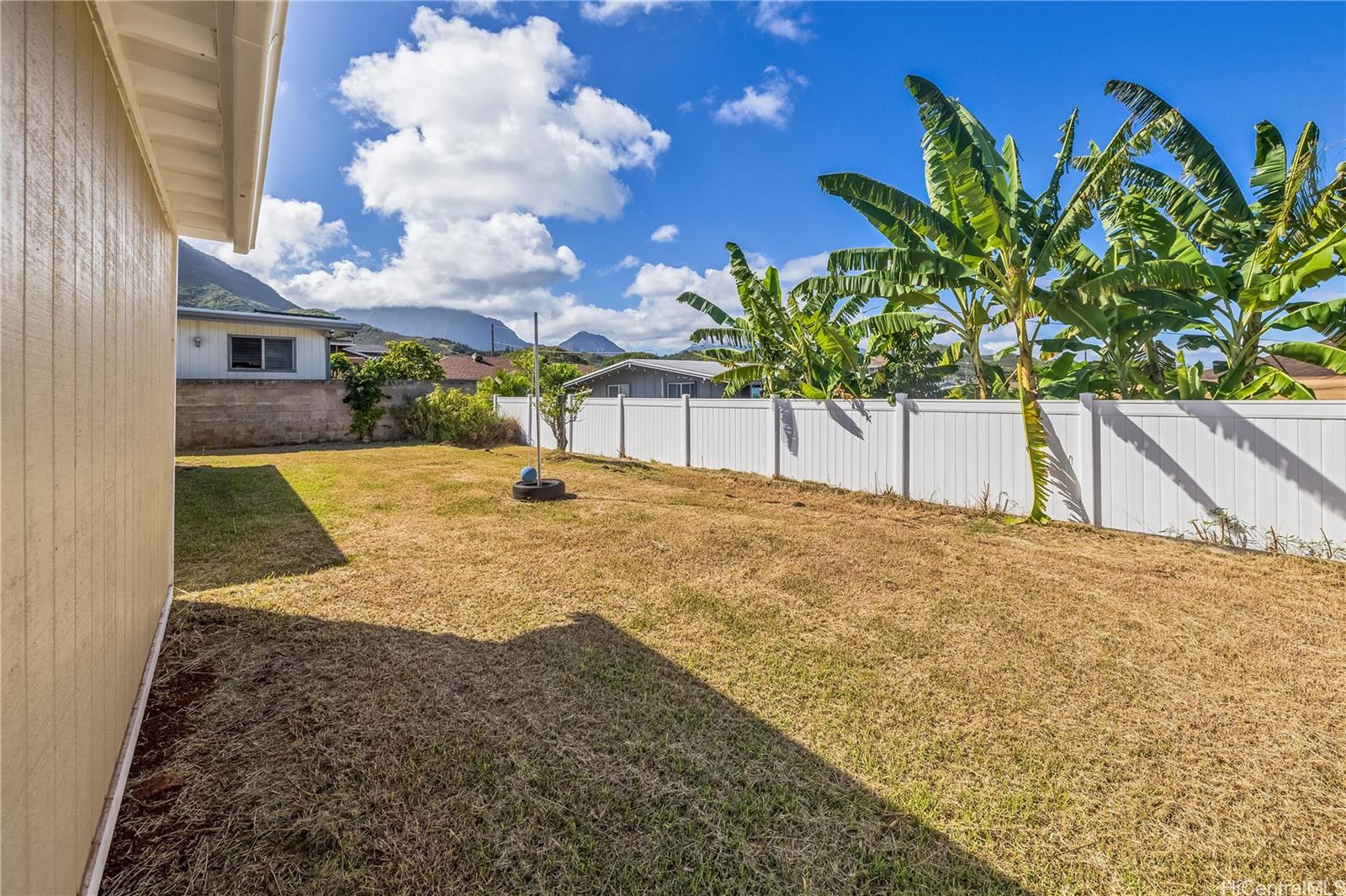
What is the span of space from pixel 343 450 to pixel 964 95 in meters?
15.6

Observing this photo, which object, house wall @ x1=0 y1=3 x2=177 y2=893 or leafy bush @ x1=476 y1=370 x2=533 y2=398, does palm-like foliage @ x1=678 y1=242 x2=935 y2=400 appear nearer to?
house wall @ x1=0 y1=3 x2=177 y2=893

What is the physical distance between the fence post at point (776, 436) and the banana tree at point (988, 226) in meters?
2.71

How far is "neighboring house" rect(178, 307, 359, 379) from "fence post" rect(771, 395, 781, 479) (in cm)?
1466

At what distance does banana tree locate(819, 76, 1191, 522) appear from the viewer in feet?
20.5

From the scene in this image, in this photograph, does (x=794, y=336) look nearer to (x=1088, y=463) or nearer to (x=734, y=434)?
(x=734, y=434)

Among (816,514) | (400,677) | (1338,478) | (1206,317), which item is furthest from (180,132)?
(1206,317)

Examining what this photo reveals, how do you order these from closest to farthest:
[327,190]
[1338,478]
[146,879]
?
[146,879] < [1338,478] < [327,190]

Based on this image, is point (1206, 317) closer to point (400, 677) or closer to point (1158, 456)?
point (1158, 456)

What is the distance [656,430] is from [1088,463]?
827 centimetres

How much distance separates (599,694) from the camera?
113 inches

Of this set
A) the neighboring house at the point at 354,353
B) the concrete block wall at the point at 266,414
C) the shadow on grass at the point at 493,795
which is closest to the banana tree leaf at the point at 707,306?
the shadow on grass at the point at 493,795

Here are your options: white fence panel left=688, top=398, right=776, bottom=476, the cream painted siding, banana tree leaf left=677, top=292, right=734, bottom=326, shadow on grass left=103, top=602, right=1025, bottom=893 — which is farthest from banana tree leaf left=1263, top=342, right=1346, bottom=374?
the cream painted siding

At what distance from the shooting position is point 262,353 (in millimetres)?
15938

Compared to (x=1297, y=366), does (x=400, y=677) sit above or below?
below
